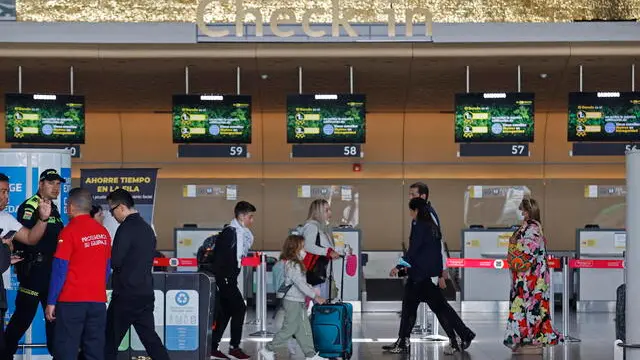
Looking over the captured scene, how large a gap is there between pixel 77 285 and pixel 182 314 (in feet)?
6.52

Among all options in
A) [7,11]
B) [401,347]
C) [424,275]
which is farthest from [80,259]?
[7,11]

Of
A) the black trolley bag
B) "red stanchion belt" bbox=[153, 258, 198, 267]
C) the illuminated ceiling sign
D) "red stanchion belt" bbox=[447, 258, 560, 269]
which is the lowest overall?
A: the black trolley bag

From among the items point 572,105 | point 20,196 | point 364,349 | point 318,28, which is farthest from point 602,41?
point 20,196

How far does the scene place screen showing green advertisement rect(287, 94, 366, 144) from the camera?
56.8ft

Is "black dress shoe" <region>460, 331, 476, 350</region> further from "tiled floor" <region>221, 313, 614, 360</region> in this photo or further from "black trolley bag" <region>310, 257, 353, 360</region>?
"black trolley bag" <region>310, 257, 353, 360</region>

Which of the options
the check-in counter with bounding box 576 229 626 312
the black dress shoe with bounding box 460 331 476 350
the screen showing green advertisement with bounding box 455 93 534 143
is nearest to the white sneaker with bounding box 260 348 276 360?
the black dress shoe with bounding box 460 331 476 350

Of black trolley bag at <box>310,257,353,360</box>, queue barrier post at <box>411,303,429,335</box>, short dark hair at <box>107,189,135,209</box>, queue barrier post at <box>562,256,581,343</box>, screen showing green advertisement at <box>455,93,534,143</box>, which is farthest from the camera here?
screen showing green advertisement at <box>455,93,534,143</box>

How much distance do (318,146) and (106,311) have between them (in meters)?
7.74

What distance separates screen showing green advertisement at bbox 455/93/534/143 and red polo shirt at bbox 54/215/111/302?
833 cm

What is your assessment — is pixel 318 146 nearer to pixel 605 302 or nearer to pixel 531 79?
pixel 531 79

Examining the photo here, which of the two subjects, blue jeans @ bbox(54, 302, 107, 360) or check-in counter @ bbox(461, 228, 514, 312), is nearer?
blue jeans @ bbox(54, 302, 107, 360)

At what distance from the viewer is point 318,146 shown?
17828 millimetres

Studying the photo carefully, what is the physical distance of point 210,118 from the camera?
17.4 meters

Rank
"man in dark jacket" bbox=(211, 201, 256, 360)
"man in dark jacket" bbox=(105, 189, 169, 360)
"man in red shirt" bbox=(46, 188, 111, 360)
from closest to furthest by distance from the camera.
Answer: "man in red shirt" bbox=(46, 188, 111, 360) → "man in dark jacket" bbox=(105, 189, 169, 360) → "man in dark jacket" bbox=(211, 201, 256, 360)
